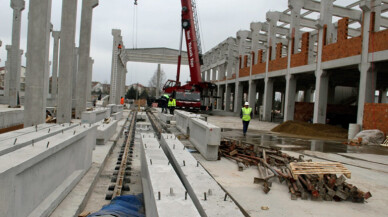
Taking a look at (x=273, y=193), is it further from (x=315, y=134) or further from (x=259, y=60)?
(x=259, y=60)

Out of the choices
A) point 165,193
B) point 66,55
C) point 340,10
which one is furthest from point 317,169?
point 340,10

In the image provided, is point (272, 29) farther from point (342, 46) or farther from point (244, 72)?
point (342, 46)

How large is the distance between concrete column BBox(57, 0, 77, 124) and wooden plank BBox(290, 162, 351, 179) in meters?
9.49

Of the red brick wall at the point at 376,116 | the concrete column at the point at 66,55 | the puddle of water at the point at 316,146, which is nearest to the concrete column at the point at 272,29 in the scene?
the red brick wall at the point at 376,116

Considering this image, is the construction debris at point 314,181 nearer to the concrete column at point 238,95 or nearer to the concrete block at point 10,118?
the concrete block at point 10,118

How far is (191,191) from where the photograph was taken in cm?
425

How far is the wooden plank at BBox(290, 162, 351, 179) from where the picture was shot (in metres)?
6.18

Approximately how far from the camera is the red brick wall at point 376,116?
14.8m

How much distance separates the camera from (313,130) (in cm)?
1848

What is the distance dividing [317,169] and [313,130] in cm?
1294

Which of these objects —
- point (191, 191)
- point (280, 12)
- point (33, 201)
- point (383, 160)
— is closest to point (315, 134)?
point (383, 160)

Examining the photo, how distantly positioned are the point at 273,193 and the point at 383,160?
6.36 metres

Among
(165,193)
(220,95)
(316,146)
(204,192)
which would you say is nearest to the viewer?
(165,193)

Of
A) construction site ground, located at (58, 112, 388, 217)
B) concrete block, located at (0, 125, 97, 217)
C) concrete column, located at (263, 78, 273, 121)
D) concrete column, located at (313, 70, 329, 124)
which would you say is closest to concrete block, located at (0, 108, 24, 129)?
construction site ground, located at (58, 112, 388, 217)
